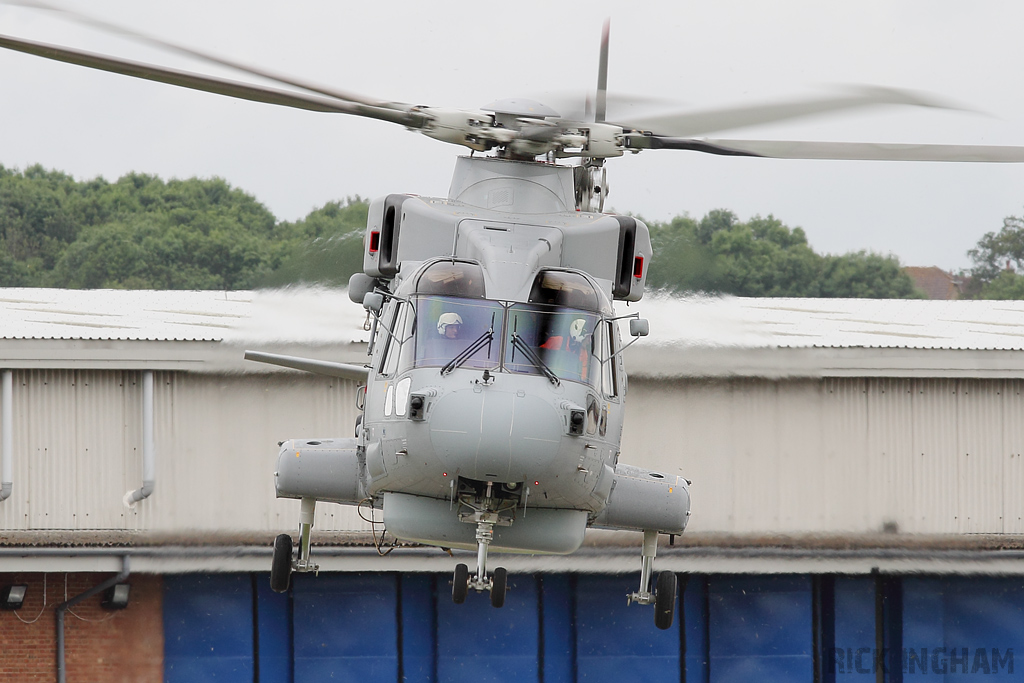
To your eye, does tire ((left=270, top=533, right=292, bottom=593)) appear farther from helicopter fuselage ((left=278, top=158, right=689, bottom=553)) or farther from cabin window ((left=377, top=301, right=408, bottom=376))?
cabin window ((left=377, top=301, right=408, bottom=376))

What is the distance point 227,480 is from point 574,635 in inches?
199

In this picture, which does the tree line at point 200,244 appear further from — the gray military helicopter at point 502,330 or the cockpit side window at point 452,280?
the cockpit side window at point 452,280

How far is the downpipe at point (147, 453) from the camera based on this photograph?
15555 millimetres

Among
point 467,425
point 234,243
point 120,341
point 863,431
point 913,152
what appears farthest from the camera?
point 234,243

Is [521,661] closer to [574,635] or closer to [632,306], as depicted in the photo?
[574,635]

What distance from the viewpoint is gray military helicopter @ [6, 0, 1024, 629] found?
7805 mm

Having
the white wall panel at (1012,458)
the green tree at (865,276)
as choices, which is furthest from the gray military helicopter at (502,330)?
the green tree at (865,276)

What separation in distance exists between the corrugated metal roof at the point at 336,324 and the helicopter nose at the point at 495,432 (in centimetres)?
836

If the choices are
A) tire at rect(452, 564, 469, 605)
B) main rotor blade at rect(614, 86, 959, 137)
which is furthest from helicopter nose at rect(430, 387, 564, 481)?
main rotor blade at rect(614, 86, 959, 137)

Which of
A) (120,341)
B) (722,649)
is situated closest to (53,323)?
(120,341)

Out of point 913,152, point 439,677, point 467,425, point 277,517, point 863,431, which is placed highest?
point 913,152

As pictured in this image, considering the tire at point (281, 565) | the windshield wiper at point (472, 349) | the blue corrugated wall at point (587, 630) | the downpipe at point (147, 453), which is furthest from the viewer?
the blue corrugated wall at point (587, 630)

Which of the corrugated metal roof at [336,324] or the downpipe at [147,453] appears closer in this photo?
the downpipe at [147,453]

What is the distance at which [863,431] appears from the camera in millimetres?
16609
